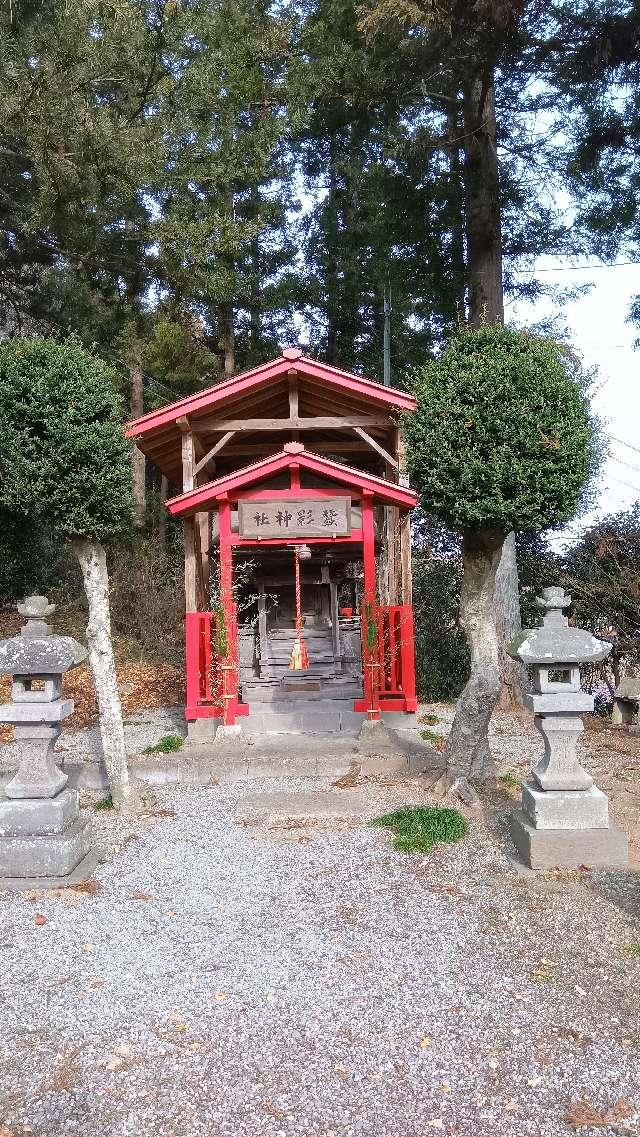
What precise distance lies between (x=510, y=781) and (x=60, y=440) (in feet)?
17.7

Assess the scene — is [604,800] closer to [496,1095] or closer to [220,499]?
[496,1095]

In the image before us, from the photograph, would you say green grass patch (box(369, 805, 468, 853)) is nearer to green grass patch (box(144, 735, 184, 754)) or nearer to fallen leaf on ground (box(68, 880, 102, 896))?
fallen leaf on ground (box(68, 880, 102, 896))

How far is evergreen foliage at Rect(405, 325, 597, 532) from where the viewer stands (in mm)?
5961

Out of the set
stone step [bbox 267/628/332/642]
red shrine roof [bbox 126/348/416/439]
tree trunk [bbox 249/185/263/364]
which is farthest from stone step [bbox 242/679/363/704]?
tree trunk [bbox 249/185/263/364]

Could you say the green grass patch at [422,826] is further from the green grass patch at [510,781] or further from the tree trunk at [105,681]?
the tree trunk at [105,681]

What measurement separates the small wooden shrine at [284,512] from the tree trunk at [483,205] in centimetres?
273

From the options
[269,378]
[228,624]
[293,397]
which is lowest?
[228,624]

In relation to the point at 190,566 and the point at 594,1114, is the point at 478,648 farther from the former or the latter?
the point at 190,566

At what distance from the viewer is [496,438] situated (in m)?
6.01

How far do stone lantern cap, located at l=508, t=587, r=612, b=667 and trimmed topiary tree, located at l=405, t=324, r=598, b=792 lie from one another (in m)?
0.91

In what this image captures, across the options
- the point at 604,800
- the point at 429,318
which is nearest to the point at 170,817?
the point at 604,800

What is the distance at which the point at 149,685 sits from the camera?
13.5m

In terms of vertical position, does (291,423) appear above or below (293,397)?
below

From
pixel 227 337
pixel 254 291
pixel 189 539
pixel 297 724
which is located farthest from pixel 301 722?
pixel 254 291
